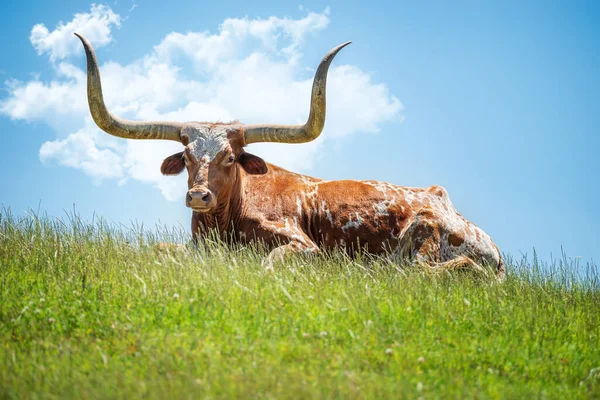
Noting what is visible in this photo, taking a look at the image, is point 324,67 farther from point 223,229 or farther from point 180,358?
point 180,358

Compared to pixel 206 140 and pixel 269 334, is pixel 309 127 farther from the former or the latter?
pixel 269 334

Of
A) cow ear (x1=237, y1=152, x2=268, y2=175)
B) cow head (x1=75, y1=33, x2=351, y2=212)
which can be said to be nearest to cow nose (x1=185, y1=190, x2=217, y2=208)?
cow head (x1=75, y1=33, x2=351, y2=212)

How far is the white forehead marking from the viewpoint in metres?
9.54

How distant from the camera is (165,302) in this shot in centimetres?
645

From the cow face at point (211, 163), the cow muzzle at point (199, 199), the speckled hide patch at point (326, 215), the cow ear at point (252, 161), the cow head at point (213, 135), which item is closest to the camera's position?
the cow muzzle at point (199, 199)

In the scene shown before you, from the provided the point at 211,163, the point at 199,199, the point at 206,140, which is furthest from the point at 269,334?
the point at 206,140

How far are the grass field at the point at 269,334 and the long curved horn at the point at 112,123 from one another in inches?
93.8

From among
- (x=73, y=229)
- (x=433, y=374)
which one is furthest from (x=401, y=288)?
(x=73, y=229)

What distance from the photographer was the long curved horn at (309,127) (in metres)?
9.95

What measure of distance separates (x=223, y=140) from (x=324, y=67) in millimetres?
1916

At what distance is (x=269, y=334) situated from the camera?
583cm

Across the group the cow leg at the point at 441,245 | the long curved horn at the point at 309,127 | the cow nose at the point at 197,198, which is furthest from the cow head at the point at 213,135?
the cow leg at the point at 441,245

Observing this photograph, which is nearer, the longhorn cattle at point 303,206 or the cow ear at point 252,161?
the longhorn cattle at point 303,206

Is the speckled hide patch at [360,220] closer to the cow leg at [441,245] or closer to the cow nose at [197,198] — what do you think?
the cow leg at [441,245]
